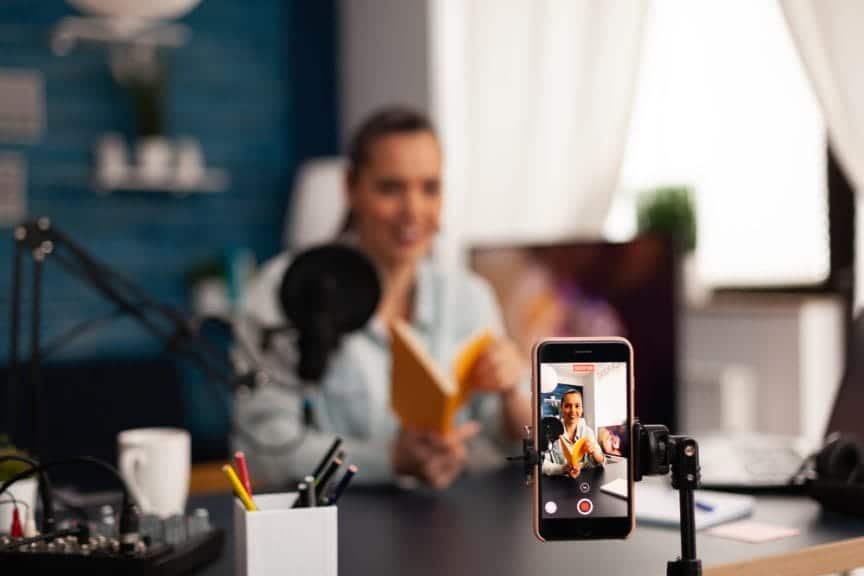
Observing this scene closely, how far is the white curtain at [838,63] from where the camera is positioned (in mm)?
1938

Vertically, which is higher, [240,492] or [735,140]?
[735,140]

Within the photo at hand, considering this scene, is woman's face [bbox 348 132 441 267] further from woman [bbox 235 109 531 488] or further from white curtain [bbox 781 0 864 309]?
white curtain [bbox 781 0 864 309]

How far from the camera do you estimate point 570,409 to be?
0.90 meters

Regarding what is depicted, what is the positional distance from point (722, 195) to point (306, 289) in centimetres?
161

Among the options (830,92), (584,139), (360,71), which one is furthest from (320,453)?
(360,71)

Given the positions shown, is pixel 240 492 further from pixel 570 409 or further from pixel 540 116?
pixel 540 116

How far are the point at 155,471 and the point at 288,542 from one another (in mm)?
384

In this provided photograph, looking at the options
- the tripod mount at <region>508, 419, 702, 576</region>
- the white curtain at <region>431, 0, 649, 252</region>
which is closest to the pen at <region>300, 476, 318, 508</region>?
the tripod mount at <region>508, 419, 702, 576</region>

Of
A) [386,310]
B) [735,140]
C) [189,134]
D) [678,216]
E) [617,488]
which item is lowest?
[617,488]

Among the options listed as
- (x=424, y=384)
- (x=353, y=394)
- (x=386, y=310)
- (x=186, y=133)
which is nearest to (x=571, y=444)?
(x=424, y=384)

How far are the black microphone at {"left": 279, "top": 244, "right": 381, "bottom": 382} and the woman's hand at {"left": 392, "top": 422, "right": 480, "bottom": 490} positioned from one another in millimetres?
173

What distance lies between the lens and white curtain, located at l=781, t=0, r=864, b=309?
6.36 ft

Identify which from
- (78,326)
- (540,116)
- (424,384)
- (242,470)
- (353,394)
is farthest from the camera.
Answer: (540,116)

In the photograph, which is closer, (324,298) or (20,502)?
(20,502)
